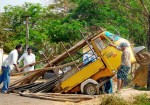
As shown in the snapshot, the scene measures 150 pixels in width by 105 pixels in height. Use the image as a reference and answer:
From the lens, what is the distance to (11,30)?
128 feet

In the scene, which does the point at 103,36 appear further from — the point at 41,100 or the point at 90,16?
the point at 90,16

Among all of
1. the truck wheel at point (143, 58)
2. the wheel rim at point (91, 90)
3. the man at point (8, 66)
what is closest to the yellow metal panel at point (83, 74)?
the wheel rim at point (91, 90)

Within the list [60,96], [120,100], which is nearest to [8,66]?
[60,96]

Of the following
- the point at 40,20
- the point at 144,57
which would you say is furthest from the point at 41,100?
the point at 40,20

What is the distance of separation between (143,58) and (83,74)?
2.52 metres

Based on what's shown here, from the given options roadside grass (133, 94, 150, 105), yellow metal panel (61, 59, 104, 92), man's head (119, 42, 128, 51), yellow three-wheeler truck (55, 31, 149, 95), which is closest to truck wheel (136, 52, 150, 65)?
yellow three-wheeler truck (55, 31, 149, 95)

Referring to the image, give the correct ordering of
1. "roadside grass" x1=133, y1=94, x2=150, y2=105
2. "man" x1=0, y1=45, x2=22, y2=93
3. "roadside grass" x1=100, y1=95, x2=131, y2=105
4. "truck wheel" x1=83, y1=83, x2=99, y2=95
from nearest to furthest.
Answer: "roadside grass" x1=100, y1=95, x2=131, y2=105 < "roadside grass" x1=133, y1=94, x2=150, y2=105 < "truck wheel" x1=83, y1=83, x2=99, y2=95 < "man" x1=0, y1=45, x2=22, y2=93

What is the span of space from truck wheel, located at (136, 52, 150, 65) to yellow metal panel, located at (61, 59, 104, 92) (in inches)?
77.3

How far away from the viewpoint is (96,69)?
12.7m

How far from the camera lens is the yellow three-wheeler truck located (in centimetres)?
1266

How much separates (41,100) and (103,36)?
3047 millimetres

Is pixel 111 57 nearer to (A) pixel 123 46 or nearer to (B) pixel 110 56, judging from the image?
(B) pixel 110 56

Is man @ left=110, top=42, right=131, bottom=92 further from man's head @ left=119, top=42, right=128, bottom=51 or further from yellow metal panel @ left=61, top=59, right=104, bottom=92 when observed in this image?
yellow metal panel @ left=61, top=59, right=104, bottom=92

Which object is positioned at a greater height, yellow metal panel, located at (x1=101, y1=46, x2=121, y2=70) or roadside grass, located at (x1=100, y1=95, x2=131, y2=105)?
yellow metal panel, located at (x1=101, y1=46, x2=121, y2=70)
